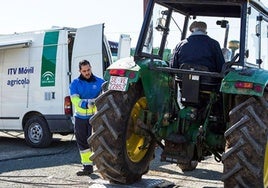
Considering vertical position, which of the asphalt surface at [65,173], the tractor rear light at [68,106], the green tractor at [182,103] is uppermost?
the green tractor at [182,103]

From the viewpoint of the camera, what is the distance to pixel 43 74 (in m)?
10.8

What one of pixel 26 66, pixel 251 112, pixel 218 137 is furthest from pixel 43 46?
pixel 251 112

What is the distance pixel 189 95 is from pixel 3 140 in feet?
24.7

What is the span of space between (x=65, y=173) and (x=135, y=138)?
1927 mm

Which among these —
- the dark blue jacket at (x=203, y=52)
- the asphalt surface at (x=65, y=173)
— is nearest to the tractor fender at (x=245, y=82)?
the dark blue jacket at (x=203, y=52)

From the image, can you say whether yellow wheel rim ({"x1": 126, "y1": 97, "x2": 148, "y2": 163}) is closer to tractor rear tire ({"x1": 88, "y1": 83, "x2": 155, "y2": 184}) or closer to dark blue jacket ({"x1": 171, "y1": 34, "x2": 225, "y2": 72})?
tractor rear tire ({"x1": 88, "y1": 83, "x2": 155, "y2": 184})

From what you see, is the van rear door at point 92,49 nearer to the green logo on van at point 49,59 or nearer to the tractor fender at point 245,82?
the green logo on van at point 49,59

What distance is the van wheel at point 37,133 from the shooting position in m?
10.8

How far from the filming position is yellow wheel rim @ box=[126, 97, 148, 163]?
6102 mm

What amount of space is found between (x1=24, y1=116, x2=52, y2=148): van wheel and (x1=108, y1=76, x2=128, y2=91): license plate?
5.26 metres

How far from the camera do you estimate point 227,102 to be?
19.1 ft

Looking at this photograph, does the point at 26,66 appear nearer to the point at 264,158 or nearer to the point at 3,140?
the point at 3,140

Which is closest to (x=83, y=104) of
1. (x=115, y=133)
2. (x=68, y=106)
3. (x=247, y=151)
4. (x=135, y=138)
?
(x=135, y=138)

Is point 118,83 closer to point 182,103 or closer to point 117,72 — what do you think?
point 117,72
